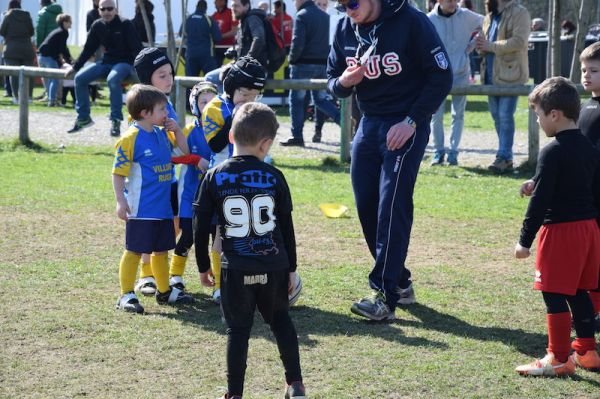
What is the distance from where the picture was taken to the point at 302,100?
14750mm

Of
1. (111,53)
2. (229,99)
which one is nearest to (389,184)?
(229,99)

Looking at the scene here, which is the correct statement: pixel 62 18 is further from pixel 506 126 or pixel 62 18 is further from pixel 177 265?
pixel 177 265

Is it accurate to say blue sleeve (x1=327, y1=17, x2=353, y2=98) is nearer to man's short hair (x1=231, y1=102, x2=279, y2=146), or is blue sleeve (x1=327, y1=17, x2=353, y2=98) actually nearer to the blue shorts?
the blue shorts

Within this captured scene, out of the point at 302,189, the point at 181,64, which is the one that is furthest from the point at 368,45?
the point at 181,64

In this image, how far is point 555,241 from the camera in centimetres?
532

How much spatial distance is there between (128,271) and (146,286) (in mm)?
460

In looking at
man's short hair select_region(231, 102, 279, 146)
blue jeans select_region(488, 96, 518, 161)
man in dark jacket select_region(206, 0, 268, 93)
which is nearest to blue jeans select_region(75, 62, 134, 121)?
man in dark jacket select_region(206, 0, 268, 93)

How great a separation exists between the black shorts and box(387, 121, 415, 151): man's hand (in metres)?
1.69

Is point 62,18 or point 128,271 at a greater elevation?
point 62,18

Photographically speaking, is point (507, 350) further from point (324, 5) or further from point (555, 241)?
point (324, 5)

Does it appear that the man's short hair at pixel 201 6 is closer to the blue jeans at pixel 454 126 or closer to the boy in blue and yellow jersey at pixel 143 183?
the blue jeans at pixel 454 126

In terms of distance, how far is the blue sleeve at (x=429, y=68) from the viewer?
6.23m

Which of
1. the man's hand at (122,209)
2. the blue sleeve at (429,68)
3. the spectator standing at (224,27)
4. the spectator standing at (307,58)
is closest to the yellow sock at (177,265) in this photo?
the man's hand at (122,209)

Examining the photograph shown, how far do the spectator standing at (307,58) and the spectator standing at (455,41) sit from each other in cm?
221
